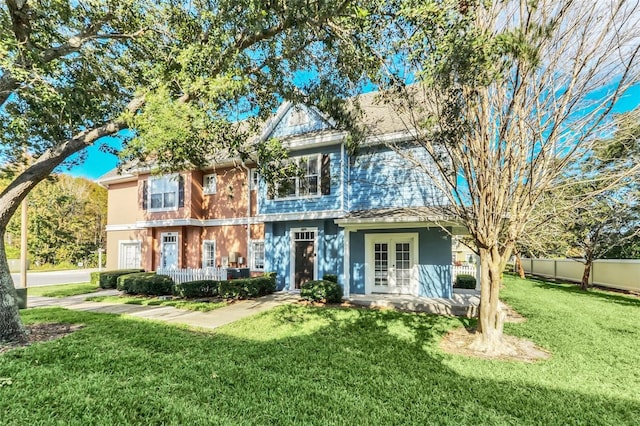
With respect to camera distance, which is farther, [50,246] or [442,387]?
[50,246]

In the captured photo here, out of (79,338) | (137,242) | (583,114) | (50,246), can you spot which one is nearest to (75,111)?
(79,338)

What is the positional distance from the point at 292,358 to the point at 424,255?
296 inches

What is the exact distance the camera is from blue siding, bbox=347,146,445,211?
11.4m

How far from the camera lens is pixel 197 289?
11.9 meters

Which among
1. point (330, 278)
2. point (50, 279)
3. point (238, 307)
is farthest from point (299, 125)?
point (50, 279)

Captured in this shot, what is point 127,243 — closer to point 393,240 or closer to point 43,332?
point 43,332

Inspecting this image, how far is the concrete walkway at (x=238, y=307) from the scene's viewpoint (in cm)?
863

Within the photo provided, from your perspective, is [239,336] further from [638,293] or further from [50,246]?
[50,246]

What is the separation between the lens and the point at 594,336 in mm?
7105

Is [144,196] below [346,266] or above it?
above

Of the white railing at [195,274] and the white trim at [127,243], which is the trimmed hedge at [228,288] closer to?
the white railing at [195,274]

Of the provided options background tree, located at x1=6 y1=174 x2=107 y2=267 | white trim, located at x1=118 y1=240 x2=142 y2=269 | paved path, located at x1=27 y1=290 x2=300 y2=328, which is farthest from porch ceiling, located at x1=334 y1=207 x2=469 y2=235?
background tree, located at x1=6 y1=174 x2=107 y2=267

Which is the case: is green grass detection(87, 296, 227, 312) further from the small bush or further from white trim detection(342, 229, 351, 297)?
white trim detection(342, 229, 351, 297)

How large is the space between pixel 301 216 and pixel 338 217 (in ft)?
5.15
